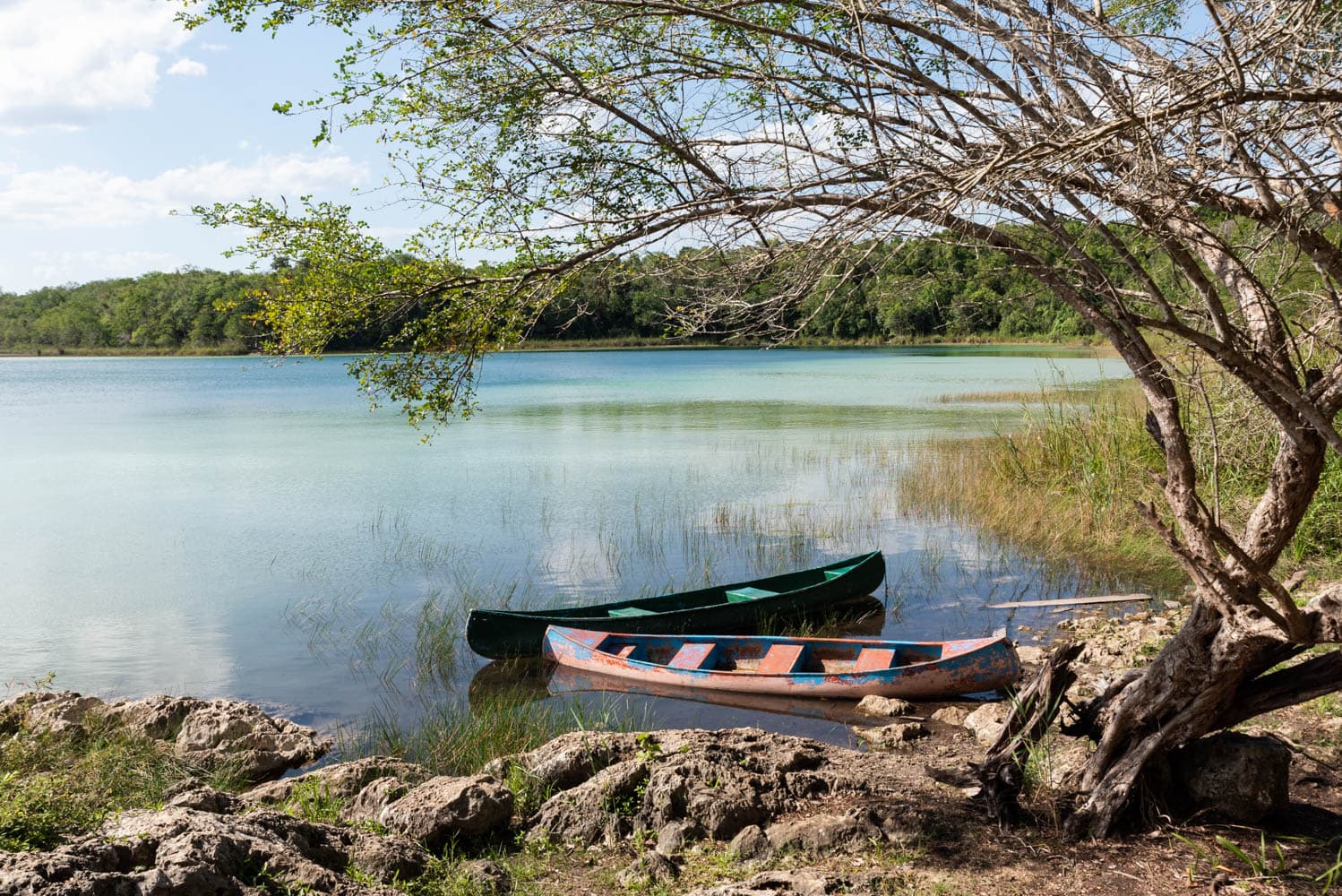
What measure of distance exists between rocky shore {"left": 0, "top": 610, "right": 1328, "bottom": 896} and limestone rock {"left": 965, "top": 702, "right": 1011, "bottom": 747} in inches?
5.7

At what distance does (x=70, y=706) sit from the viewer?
7.30 metres

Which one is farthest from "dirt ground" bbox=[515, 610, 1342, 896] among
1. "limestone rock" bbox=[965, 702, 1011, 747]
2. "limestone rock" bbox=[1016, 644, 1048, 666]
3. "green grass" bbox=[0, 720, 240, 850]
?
"limestone rock" bbox=[1016, 644, 1048, 666]

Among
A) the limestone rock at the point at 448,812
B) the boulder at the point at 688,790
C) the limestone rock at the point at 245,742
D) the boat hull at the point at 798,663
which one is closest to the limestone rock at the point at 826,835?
the boulder at the point at 688,790

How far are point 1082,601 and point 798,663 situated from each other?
3655 mm

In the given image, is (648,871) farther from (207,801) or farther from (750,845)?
(207,801)

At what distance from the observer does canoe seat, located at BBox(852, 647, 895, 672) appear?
8156 mm

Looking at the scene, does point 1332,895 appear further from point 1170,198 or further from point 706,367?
point 706,367

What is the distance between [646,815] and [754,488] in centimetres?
1236

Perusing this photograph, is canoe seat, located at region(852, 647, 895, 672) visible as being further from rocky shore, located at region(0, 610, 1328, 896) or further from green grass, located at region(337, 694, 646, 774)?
green grass, located at region(337, 694, 646, 774)

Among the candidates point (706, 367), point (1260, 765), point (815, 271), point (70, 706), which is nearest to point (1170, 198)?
point (815, 271)

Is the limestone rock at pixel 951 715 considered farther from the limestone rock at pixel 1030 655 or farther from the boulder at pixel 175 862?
the boulder at pixel 175 862

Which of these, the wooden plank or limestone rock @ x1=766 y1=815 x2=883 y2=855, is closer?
limestone rock @ x1=766 y1=815 x2=883 y2=855

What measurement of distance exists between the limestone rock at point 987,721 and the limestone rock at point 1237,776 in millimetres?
2189

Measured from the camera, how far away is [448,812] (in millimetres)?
4785
